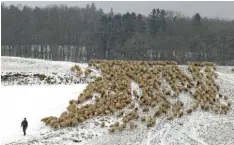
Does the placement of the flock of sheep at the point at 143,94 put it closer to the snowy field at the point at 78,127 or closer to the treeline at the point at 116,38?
the snowy field at the point at 78,127

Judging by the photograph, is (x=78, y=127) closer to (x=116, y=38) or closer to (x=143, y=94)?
(x=143, y=94)

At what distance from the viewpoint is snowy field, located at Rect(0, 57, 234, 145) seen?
75.9ft

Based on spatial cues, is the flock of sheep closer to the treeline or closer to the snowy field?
the snowy field

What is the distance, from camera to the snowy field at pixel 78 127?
2314 cm

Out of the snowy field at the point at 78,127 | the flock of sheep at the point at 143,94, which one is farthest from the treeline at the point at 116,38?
the snowy field at the point at 78,127

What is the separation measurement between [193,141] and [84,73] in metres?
14.8

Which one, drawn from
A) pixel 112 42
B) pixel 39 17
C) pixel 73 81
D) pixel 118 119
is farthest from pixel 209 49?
pixel 118 119

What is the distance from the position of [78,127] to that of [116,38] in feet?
204

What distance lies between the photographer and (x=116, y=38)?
86.2m

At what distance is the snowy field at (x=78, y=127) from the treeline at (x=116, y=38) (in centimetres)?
4557

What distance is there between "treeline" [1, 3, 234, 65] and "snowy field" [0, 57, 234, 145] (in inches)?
1794

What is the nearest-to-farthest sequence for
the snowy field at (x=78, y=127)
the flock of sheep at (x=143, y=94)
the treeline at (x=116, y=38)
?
the snowy field at (x=78, y=127), the flock of sheep at (x=143, y=94), the treeline at (x=116, y=38)

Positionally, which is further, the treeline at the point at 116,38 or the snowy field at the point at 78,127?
the treeline at the point at 116,38

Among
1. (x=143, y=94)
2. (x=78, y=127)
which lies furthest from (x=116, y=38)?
(x=78, y=127)
